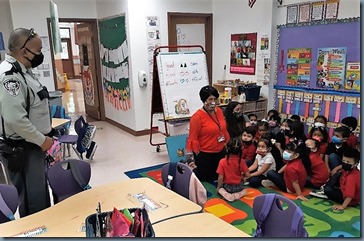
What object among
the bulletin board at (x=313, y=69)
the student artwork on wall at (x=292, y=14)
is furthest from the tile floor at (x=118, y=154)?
the student artwork on wall at (x=292, y=14)

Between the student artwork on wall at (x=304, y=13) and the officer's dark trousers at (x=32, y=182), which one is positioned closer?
the officer's dark trousers at (x=32, y=182)

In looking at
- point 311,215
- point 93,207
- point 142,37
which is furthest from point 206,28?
point 93,207

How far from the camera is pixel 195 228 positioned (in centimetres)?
156

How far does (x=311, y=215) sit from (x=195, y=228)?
1755 mm

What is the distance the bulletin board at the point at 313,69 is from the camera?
421 centimetres

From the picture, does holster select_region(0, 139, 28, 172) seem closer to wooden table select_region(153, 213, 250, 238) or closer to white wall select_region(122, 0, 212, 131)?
wooden table select_region(153, 213, 250, 238)

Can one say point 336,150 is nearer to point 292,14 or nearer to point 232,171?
point 232,171

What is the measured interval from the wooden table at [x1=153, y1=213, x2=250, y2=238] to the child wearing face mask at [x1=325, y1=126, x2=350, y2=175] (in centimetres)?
241

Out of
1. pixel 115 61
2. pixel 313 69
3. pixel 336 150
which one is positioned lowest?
pixel 336 150

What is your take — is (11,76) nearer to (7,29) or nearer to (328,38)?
(328,38)

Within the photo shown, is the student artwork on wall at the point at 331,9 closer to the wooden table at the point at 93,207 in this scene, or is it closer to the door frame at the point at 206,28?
the door frame at the point at 206,28

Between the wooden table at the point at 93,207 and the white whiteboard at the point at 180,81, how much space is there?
2.41 m

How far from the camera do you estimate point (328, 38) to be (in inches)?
174

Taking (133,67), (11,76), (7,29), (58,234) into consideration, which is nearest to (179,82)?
(133,67)
